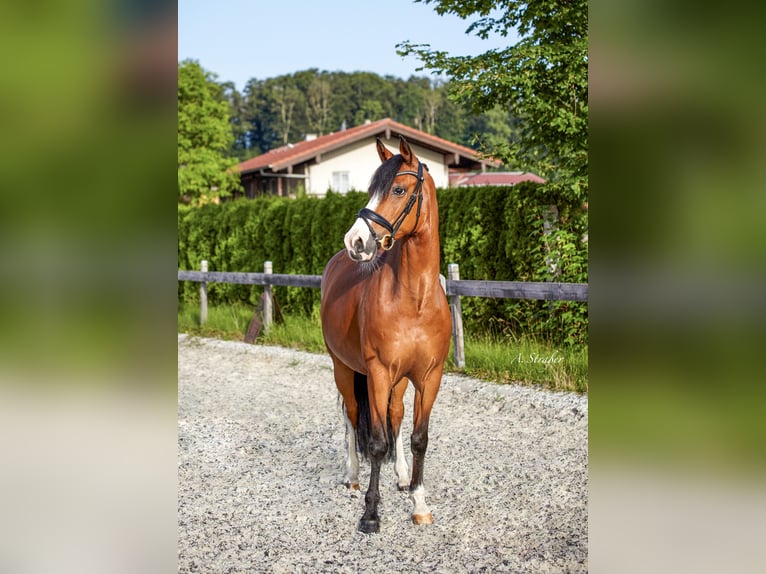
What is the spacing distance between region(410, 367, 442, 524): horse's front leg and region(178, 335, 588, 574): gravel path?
4.2 inches

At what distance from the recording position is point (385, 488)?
4.74m

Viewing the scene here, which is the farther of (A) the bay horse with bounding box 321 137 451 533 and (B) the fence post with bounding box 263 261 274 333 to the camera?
(B) the fence post with bounding box 263 261 274 333

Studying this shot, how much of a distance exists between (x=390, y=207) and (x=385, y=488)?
7.08 ft

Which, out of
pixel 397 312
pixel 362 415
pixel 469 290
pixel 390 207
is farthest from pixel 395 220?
pixel 469 290

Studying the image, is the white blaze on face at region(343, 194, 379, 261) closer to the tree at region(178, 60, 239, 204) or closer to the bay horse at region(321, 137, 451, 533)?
the bay horse at region(321, 137, 451, 533)

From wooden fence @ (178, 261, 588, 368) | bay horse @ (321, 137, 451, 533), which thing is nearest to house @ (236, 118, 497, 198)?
wooden fence @ (178, 261, 588, 368)

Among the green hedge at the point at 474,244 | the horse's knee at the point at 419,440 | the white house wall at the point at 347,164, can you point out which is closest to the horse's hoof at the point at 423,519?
the horse's knee at the point at 419,440

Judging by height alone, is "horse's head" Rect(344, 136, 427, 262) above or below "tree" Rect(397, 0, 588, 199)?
below

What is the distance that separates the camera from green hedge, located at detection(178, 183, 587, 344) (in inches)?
331

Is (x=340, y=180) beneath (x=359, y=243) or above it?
above

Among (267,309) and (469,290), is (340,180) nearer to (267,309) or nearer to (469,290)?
(267,309)

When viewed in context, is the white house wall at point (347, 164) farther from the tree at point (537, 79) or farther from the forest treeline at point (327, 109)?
the forest treeline at point (327, 109)
